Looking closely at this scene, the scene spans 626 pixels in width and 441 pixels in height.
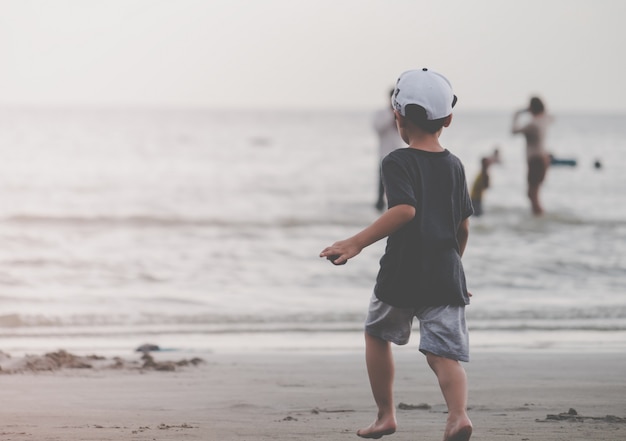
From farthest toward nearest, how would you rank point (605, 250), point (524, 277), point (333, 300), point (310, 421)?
point (605, 250)
point (524, 277)
point (333, 300)
point (310, 421)

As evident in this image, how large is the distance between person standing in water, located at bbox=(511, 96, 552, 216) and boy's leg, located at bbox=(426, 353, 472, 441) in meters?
12.0

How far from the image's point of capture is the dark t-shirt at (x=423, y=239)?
11.7ft

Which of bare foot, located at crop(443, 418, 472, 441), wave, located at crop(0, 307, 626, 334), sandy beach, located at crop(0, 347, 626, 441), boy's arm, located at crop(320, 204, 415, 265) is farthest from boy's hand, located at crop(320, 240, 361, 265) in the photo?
wave, located at crop(0, 307, 626, 334)

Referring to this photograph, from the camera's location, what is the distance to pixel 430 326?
3.61 metres

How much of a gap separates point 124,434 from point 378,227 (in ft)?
4.77

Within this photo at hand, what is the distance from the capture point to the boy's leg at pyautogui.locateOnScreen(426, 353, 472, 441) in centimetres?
349

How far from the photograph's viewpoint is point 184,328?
24.9ft

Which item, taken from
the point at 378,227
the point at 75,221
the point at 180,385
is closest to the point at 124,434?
the point at 180,385

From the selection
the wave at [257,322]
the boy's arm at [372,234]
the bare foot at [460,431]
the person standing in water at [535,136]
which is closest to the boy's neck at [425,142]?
the boy's arm at [372,234]

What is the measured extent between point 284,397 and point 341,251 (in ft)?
5.86

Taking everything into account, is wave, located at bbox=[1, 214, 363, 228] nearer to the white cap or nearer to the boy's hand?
the white cap

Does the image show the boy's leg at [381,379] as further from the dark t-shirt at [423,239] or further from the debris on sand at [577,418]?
the debris on sand at [577,418]

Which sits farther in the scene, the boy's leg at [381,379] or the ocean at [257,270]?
the ocean at [257,270]

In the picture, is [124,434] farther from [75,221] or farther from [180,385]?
[75,221]
